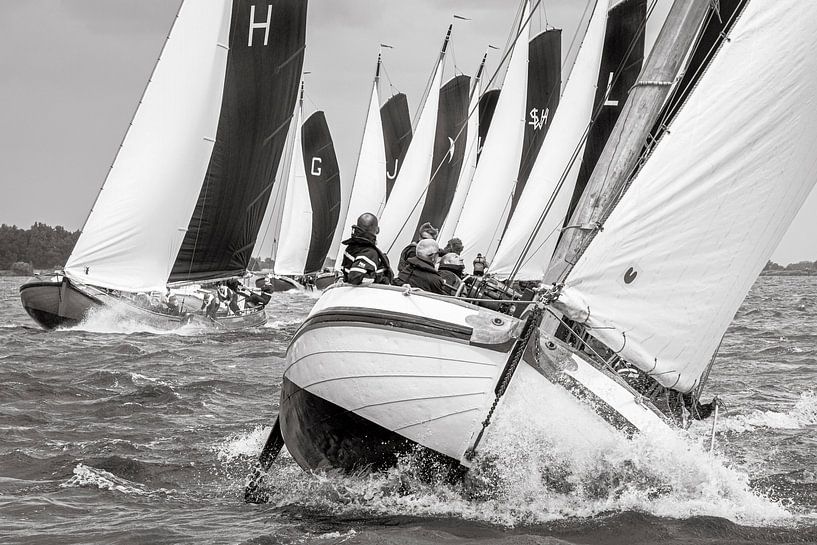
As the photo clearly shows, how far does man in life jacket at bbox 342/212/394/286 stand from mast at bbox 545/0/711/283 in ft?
4.15

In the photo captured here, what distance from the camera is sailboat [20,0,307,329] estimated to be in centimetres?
1956

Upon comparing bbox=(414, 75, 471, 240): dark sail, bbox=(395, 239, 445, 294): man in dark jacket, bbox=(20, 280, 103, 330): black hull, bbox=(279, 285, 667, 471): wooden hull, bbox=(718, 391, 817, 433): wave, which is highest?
bbox=(414, 75, 471, 240): dark sail

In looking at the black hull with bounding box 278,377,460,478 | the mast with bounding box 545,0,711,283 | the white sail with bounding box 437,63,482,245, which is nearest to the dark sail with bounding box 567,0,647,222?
the white sail with bounding box 437,63,482,245

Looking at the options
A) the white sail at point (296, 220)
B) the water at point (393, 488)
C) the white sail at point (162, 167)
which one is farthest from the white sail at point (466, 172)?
the water at point (393, 488)

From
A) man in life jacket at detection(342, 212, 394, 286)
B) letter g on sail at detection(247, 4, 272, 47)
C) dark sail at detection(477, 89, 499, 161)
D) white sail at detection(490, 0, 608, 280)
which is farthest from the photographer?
dark sail at detection(477, 89, 499, 161)

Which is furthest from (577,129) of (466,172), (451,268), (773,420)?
(466,172)

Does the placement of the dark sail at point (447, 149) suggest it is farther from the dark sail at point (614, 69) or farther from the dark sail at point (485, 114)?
the dark sail at point (614, 69)

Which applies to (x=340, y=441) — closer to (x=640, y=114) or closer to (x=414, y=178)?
(x=640, y=114)

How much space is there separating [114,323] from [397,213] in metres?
13.4

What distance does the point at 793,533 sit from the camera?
6.15 meters

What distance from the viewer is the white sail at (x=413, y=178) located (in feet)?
103

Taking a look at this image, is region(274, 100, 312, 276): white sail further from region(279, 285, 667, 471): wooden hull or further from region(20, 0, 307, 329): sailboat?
region(279, 285, 667, 471): wooden hull

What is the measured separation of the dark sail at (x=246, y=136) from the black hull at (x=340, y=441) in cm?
1454

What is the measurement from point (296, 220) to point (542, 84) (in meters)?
22.6
